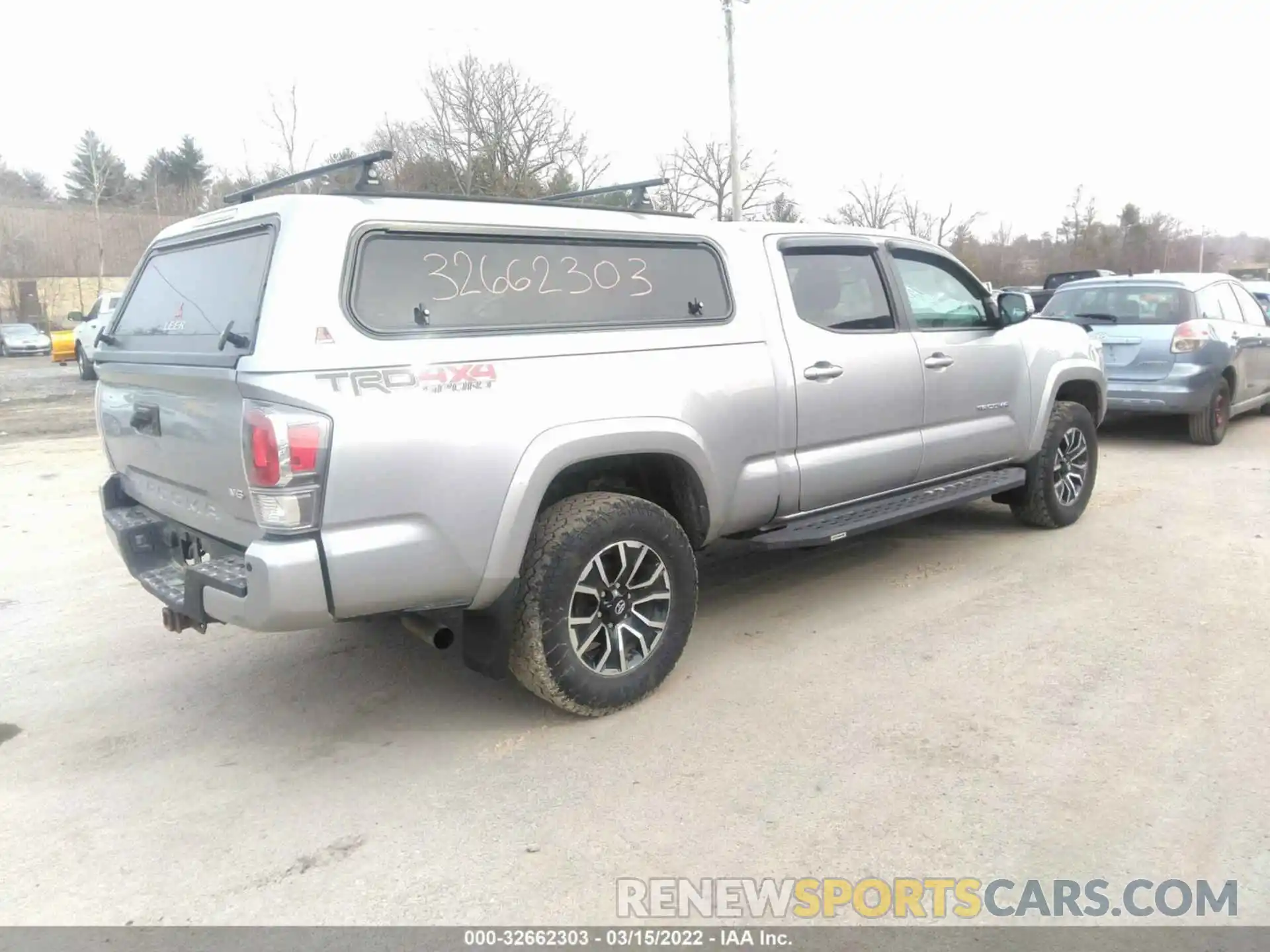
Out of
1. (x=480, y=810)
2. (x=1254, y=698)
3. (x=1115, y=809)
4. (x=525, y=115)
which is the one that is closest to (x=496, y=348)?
(x=480, y=810)

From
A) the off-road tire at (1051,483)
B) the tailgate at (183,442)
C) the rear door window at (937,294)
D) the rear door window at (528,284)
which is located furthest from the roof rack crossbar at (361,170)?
the off-road tire at (1051,483)

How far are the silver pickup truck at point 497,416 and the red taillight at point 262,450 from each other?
14mm

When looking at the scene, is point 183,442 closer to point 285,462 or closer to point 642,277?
point 285,462

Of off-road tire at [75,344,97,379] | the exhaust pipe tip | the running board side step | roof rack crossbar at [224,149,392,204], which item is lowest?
the exhaust pipe tip

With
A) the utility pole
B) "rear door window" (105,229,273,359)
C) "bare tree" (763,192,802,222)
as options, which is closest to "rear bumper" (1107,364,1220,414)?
"rear door window" (105,229,273,359)

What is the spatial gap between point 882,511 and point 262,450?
3.17 m

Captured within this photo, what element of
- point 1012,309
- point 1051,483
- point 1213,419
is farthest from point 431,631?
point 1213,419

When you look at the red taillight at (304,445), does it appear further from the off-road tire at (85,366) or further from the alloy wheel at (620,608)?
the off-road tire at (85,366)

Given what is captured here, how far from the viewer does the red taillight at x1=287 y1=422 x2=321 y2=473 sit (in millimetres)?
2963

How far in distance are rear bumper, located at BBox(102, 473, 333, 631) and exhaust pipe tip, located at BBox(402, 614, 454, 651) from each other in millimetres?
453

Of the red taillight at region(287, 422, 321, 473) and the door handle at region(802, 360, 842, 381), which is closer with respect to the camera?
the red taillight at region(287, 422, 321, 473)

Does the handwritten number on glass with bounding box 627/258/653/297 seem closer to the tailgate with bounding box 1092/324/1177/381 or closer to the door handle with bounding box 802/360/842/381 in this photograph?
the door handle with bounding box 802/360/842/381

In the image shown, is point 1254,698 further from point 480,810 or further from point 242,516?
point 242,516

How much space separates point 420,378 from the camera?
3174mm
